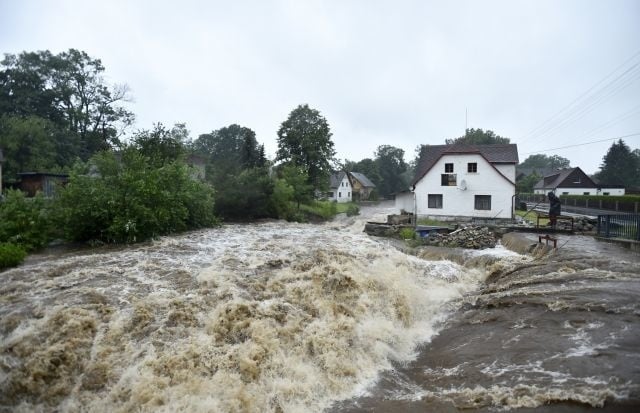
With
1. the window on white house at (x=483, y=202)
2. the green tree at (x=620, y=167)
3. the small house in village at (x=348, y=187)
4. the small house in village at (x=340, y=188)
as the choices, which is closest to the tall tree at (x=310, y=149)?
the small house in village at (x=348, y=187)

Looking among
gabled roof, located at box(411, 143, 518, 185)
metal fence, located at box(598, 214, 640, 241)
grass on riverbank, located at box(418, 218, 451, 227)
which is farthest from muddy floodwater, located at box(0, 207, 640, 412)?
gabled roof, located at box(411, 143, 518, 185)

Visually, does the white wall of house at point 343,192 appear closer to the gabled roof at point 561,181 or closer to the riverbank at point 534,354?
the gabled roof at point 561,181

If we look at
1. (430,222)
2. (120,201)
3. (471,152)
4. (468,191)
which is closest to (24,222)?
(120,201)

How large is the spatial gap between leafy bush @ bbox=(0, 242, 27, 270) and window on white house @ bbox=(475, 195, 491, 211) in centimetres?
2792

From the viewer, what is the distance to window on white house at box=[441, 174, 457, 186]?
96.7 feet

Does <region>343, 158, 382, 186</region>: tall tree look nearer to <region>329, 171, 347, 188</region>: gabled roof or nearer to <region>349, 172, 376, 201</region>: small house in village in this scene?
<region>349, 172, 376, 201</region>: small house in village

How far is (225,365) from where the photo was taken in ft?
21.7

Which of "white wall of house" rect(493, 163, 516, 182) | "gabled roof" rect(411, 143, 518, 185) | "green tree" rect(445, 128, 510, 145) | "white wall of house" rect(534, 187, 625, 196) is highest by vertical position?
"green tree" rect(445, 128, 510, 145)

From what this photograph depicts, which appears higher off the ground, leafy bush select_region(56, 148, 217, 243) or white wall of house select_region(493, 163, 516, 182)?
white wall of house select_region(493, 163, 516, 182)

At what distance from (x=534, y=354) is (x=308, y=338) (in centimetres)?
436

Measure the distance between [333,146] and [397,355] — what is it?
42850mm

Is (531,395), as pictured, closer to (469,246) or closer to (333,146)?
(469,246)

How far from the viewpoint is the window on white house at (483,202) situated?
93.9ft

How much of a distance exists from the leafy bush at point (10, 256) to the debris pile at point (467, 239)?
1880 centimetres
